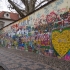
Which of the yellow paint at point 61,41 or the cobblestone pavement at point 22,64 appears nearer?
the yellow paint at point 61,41

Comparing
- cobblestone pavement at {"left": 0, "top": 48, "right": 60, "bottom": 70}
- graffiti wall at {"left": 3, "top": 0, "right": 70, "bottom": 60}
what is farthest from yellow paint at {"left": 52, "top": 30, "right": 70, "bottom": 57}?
cobblestone pavement at {"left": 0, "top": 48, "right": 60, "bottom": 70}

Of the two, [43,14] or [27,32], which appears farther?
[27,32]

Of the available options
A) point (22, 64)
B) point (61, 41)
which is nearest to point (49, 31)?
point (61, 41)

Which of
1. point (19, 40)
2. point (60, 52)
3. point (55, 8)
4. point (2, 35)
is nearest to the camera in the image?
point (60, 52)

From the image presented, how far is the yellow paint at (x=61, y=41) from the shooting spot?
563 centimetres

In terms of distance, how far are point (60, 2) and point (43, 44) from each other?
2.28 m

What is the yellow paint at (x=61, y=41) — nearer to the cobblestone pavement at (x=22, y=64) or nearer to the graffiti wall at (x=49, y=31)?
the graffiti wall at (x=49, y=31)

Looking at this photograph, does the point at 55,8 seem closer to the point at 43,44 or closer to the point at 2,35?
the point at 43,44

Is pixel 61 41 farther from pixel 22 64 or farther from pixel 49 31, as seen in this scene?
pixel 22 64

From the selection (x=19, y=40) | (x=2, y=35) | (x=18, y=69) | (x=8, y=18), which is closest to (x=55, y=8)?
(x=18, y=69)

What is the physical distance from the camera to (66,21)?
5.77m

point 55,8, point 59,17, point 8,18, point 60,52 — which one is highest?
point 8,18

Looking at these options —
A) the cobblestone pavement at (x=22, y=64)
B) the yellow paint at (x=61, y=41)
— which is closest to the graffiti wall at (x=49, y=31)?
the yellow paint at (x=61, y=41)

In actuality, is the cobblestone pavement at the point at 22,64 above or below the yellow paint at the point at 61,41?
below
